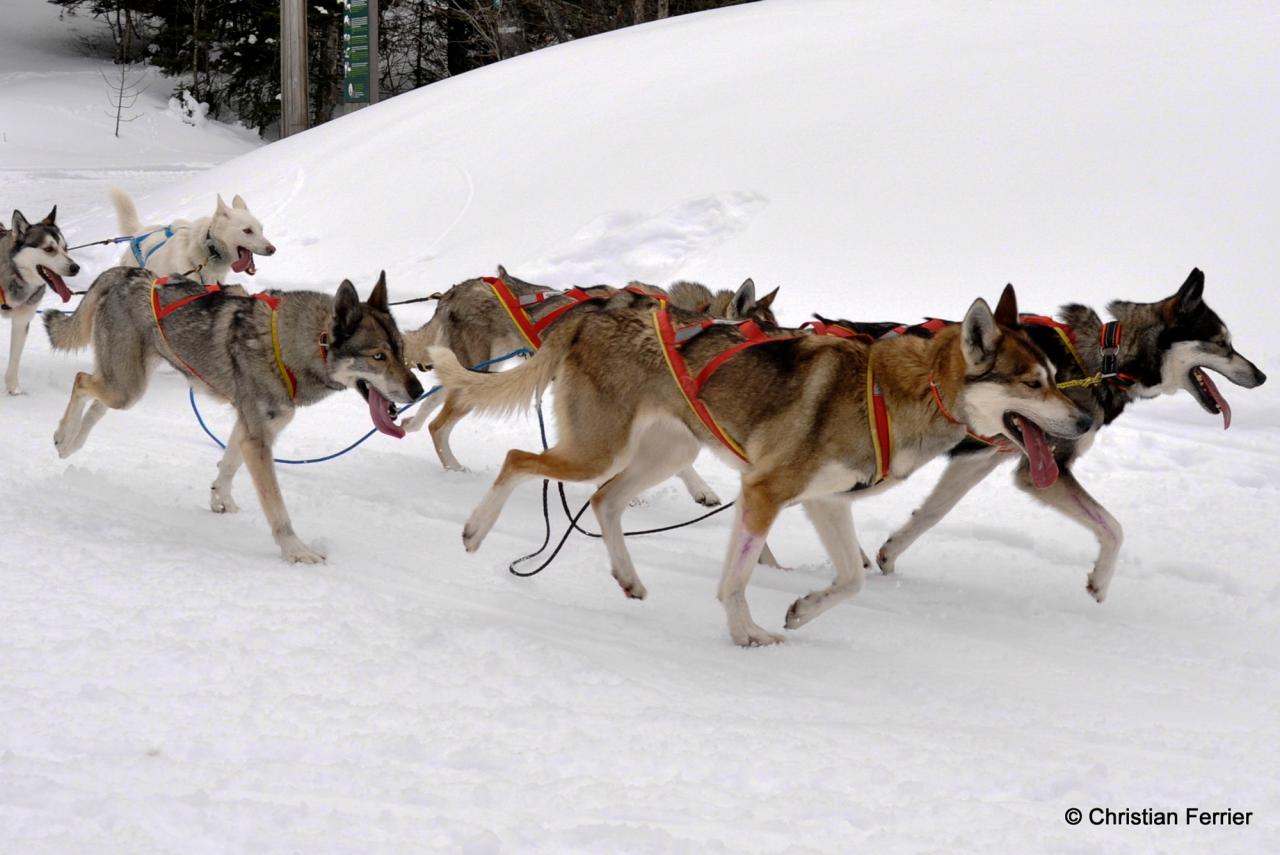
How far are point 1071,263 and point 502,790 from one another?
18.6 feet

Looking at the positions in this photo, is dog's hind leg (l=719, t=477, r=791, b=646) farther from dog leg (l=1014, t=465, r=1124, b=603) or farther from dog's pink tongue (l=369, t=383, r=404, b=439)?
dog's pink tongue (l=369, t=383, r=404, b=439)

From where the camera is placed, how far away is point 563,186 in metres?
8.80

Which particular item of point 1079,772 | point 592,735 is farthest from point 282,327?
point 1079,772

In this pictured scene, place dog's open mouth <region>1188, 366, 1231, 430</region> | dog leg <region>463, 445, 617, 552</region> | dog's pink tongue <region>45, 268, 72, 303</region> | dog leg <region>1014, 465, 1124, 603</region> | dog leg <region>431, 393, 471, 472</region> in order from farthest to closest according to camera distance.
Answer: dog's pink tongue <region>45, 268, 72, 303</region> → dog leg <region>431, 393, 471, 472</region> → dog's open mouth <region>1188, 366, 1231, 430</region> → dog leg <region>1014, 465, 1124, 603</region> → dog leg <region>463, 445, 617, 552</region>

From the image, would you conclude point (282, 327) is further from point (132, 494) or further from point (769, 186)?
point (769, 186)

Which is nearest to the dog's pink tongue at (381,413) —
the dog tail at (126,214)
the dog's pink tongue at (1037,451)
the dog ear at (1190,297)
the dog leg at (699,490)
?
the dog leg at (699,490)

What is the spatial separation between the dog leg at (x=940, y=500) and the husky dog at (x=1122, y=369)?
0.25 feet

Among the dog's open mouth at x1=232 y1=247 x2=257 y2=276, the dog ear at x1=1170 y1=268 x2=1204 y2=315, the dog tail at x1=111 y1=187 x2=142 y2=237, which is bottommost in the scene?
the dog's open mouth at x1=232 y1=247 x2=257 y2=276

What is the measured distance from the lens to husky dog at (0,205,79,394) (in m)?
6.70

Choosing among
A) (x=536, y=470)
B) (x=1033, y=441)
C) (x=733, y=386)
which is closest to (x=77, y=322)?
(x=536, y=470)

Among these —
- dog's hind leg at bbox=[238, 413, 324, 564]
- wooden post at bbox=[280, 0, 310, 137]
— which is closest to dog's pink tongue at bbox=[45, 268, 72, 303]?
dog's hind leg at bbox=[238, 413, 324, 564]

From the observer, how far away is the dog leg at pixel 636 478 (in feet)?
12.9

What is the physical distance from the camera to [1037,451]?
3197 mm

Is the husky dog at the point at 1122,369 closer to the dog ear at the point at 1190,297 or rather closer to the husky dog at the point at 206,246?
the dog ear at the point at 1190,297
